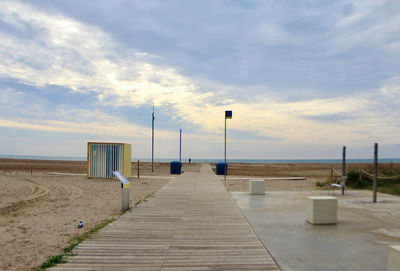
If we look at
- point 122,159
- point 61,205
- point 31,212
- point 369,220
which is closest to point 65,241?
point 31,212

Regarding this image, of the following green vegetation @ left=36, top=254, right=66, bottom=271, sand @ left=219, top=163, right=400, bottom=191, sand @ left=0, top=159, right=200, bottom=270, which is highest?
green vegetation @ left=36, top=254, right=66, bottom=271

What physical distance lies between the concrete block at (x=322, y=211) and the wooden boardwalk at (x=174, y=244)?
4.82ft

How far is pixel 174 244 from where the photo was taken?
16.3 feet

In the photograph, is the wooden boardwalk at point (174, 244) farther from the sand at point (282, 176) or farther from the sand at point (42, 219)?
the sand at point (282, 176)

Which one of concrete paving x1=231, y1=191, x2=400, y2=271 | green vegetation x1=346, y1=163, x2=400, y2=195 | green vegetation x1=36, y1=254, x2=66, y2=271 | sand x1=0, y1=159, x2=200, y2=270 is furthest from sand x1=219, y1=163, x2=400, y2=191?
green vegetation x1=36, y1=254, x2=66, y2=271

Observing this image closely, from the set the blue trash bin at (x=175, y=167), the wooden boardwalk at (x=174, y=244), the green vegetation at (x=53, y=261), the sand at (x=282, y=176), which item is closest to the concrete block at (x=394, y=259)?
the wooden boardwalk at (x=174, y=244)

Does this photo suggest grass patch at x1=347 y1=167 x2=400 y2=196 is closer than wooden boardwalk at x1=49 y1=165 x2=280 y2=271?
No

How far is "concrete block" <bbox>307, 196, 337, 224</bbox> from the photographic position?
6410 mm

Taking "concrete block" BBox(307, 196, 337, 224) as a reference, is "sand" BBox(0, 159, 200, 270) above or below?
below

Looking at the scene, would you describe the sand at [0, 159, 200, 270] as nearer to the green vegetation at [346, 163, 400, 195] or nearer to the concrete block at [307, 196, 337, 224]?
the concrete block at [307, 196, 337, 224]

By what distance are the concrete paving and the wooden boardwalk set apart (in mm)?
333

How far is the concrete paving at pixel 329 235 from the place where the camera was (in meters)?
4.23

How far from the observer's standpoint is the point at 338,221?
22.2ft

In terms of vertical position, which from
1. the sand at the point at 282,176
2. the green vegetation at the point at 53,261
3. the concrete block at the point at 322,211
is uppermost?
the concrete block at the point at 322,211
